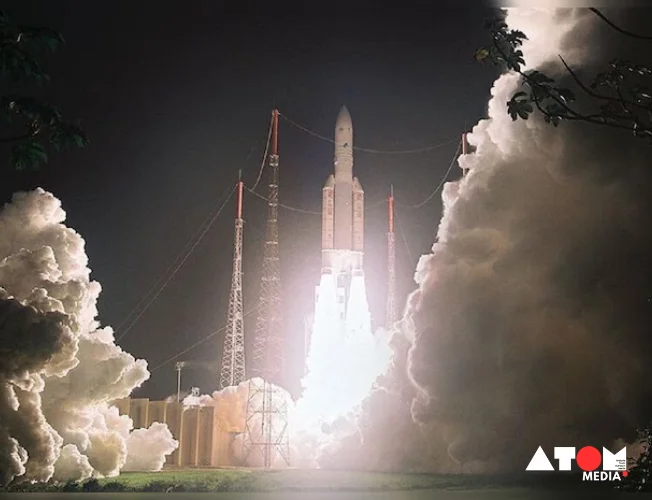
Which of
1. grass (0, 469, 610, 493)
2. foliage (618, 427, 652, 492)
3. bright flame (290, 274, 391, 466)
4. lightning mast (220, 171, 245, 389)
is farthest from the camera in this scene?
bright flame (290, 274, 391, 466)

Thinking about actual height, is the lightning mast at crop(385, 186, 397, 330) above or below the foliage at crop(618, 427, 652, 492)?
above

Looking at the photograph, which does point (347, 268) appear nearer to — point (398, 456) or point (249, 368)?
point (249, 368)

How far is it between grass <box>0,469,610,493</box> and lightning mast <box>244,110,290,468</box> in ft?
10.8

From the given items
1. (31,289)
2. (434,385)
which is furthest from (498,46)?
(434,385)

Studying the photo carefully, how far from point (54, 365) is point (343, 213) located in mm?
11275

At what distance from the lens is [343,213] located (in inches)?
955

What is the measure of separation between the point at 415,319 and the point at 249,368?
826 cm

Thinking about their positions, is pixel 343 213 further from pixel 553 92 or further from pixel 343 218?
pixel 553 92

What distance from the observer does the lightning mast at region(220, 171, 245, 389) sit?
71.3 ft

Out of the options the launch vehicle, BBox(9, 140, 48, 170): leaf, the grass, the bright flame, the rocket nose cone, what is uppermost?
the rocket nose cone

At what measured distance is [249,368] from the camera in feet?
83.7

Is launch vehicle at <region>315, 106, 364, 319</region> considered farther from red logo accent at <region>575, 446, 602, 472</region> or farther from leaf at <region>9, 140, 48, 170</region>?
leaf at <region>9, 140, 48, 170</region>

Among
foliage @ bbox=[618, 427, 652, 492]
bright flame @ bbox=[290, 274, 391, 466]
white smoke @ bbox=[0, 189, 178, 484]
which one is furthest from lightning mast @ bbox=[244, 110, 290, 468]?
foliage @ bbox=[618, 427, 652, 492]

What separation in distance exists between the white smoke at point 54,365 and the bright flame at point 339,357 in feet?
18.7
